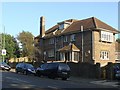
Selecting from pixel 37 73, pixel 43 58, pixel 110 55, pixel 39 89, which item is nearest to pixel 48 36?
pixel 43 58

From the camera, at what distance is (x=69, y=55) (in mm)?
54344

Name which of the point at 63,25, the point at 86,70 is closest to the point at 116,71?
the point at 86,70

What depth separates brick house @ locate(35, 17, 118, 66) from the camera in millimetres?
51812

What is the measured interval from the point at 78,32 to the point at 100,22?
4.88 metres

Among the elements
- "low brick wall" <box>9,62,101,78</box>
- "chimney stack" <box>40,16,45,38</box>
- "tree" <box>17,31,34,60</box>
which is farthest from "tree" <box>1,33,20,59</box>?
"low brick wall" <box>9,62,101,78</box>

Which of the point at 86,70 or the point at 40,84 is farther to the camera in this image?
the point at 86,70

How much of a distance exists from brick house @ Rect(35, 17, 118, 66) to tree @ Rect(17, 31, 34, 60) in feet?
40.3

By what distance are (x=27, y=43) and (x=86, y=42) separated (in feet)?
90.0

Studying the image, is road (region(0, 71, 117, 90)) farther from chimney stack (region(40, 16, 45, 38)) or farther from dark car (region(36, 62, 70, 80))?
chimney stack (region(40, 16, 45, 38))

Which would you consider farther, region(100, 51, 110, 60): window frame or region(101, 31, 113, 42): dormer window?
region(100, 51, 110, 60): window frame

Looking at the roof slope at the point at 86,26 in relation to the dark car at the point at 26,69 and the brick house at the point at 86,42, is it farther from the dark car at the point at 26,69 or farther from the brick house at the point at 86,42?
the dark car at the point at 26,69

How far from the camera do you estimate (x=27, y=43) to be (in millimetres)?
77312

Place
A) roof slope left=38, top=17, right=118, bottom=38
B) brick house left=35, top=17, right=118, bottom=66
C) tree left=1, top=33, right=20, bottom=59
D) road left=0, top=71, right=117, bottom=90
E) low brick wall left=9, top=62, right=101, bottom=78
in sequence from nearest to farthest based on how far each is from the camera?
1. road left=0, top=71, right=117, bottom=90
2. low brick wall left=9, top=62, right=101, bottom=78
3. brick house left=35, top=17, right=118, bottom=66
4. roof slope left=38, top=17, right=118, bottom=38
5. tree left=1, top=33, right=20, bottom=59

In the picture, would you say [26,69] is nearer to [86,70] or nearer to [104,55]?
[86,70]
